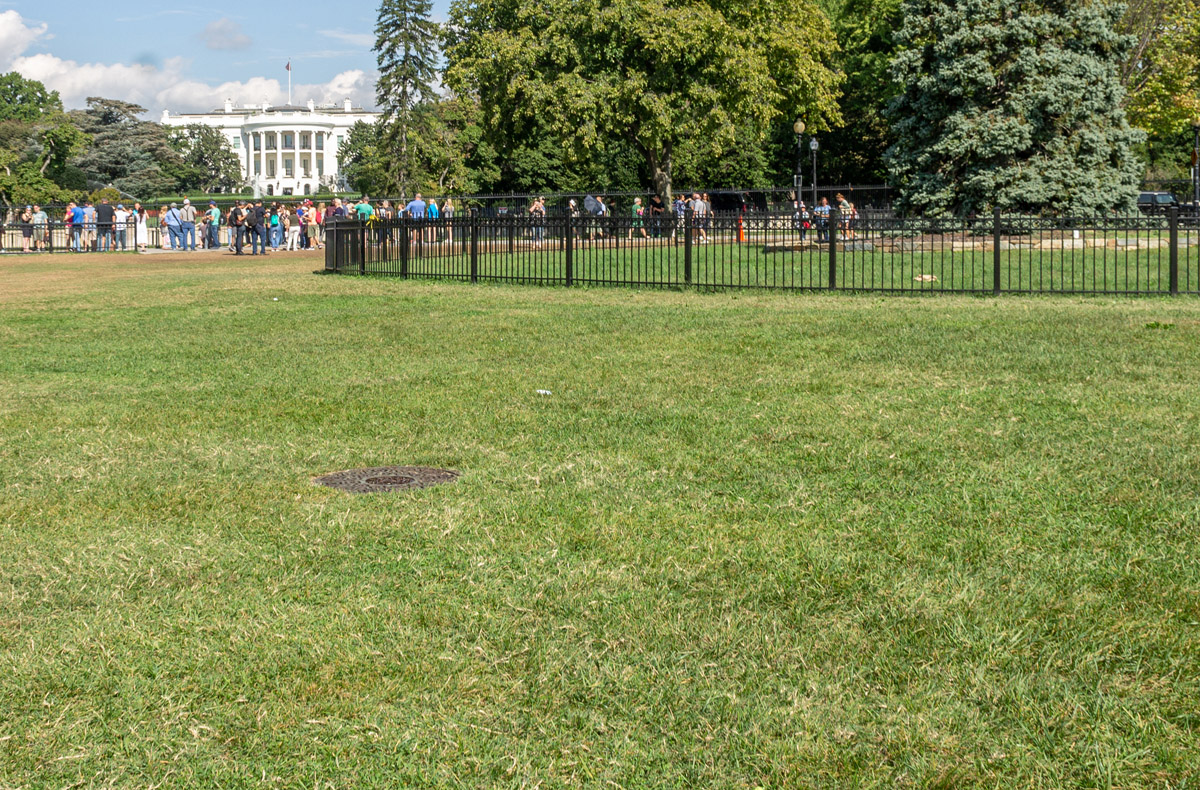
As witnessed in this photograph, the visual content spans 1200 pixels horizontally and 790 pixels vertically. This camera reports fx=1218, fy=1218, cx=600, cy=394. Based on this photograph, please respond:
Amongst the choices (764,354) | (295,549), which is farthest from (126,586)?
(764,354)

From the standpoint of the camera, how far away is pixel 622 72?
138 feet

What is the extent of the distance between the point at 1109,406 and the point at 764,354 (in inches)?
142

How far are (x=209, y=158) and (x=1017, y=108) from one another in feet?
402

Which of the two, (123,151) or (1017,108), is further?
(123,151)

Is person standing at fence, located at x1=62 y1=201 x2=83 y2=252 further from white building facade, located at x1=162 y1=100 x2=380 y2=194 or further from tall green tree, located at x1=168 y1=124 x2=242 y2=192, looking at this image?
white building facade, located at x1=162 y1=100 x2=380 y2=194

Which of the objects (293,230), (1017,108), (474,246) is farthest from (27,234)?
(1017,108)

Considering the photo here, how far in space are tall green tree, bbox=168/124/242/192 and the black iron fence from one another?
115 meters

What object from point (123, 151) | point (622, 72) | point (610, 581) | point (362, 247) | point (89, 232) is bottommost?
point (610, 581)

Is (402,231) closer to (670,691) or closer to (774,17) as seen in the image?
(670,691)

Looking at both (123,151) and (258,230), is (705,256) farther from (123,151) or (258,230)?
(123,151)

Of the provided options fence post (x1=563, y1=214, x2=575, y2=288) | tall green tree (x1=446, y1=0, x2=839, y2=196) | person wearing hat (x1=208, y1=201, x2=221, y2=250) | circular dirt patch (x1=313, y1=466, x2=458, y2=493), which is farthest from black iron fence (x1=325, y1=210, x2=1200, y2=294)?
person wearing hat (x1=208, y1=201, x2=221, y2=250)

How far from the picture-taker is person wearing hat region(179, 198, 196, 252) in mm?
41594

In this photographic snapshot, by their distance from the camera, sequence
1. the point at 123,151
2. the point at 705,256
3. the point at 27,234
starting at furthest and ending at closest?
1. the point at 123,151
2. the point at 27,234
3. the point at 705,256

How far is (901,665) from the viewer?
371cm
